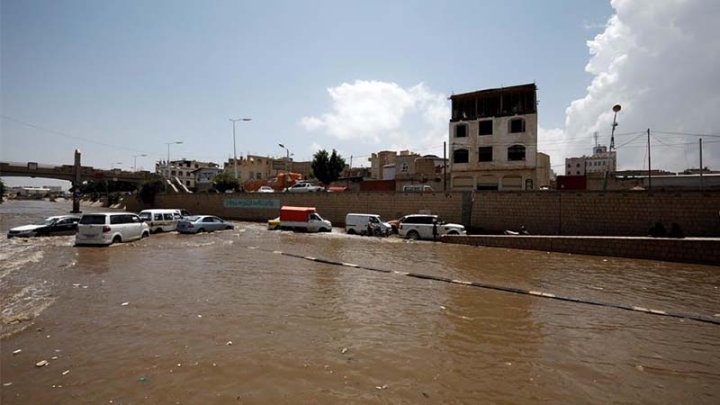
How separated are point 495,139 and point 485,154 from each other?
5.99 ft

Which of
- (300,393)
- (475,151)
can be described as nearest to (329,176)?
(475,151)

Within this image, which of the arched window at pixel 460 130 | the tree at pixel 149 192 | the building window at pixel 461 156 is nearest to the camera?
the building window at pixel 461 156

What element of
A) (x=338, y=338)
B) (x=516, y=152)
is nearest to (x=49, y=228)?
(x=338, y=338)

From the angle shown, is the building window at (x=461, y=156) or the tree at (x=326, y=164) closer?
the building window at (x=461, y=156)

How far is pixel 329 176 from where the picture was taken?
54969mm

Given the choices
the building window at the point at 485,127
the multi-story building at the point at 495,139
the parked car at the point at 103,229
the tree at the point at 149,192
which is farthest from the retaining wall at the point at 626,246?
the tree at the point at 149,192

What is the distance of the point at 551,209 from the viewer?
83.7ft

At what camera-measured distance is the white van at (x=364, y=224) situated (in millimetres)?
28469

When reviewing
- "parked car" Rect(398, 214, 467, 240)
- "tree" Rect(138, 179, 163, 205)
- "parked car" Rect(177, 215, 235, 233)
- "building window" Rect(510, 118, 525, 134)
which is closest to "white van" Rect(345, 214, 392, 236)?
"parked car" Rect(398, 214, 467, 240)

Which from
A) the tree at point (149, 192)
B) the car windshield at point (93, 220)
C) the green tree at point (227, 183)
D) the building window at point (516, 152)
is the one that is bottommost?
the car windshield at point (93, 220)

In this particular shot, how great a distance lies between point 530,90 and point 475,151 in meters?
7.92

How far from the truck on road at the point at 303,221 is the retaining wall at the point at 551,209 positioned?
5.01 metres

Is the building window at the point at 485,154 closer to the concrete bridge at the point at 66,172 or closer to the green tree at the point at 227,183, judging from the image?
the green tree at the point at 227,183

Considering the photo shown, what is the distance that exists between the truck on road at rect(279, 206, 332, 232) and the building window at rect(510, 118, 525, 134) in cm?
2168
